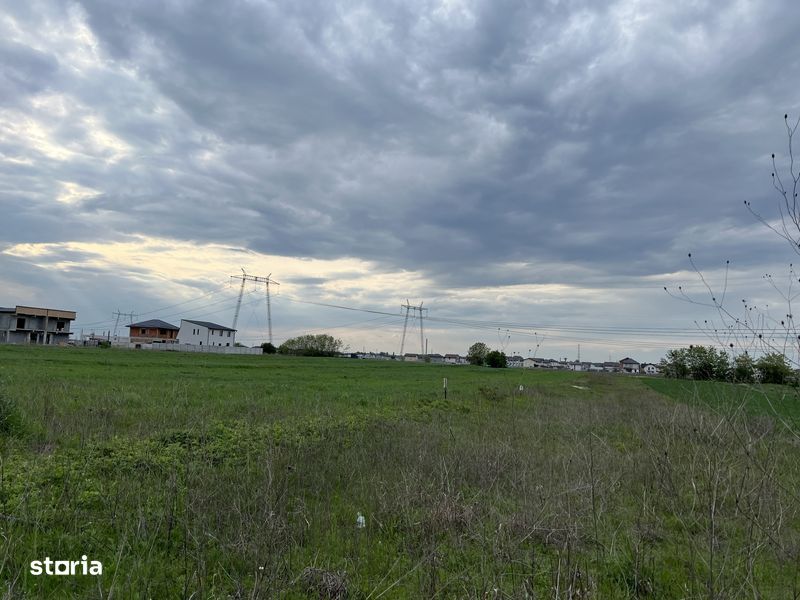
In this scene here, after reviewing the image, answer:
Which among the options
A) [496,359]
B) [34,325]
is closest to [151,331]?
[34,325]

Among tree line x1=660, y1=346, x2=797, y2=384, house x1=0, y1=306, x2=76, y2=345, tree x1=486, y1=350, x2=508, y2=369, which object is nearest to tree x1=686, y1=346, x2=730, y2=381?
tree line x1=660, y1=346, x2=797, y2=384

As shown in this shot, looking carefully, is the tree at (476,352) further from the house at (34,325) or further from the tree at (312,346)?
the house at (34,325)

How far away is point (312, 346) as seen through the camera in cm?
12019

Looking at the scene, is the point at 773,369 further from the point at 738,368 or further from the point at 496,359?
the point at 496,359

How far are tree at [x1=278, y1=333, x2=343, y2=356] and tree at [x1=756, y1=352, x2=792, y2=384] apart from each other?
11083 cm

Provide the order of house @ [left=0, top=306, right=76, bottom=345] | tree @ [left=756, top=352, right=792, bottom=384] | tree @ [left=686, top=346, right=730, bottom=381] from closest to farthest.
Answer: tree @ [left=756, top=352, right=792, bottom=384] < tree @ [left=686, top=346, right=730, bottom=381] < house @ [left=0, top=306, right=76, bottom=345]

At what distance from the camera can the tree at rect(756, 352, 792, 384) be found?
421cm

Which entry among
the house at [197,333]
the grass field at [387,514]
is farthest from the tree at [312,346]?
the grass field at [387,514]

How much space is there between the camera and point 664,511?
751cm

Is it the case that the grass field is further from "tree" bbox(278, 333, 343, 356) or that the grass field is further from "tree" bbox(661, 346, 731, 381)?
"tree" bbox(278, 333, 343, 356)

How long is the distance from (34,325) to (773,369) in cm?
11560

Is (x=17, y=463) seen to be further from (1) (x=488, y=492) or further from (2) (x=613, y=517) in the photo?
(2) (x=613, y=517)

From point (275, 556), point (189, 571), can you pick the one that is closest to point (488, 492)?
point (275, 556)

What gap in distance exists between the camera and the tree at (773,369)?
4207 millimetres
